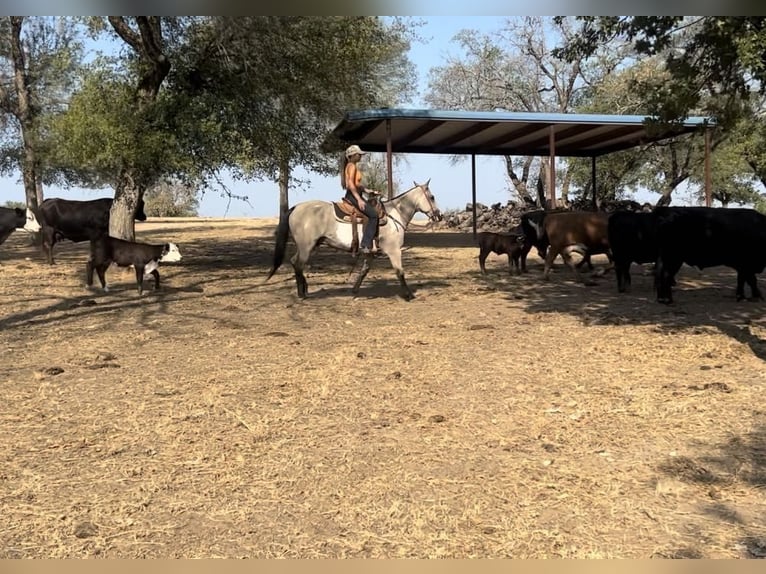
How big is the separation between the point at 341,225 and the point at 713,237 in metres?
5.33

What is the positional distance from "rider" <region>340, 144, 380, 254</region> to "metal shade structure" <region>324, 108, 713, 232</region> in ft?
20.0

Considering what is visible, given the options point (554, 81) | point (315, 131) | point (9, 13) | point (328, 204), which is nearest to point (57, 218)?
point (315, 131)

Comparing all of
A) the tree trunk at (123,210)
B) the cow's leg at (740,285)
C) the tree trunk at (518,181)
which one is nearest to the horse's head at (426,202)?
the cow's leg at (740,285)

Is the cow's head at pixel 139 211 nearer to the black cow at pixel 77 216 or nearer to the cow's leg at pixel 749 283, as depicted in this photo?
the black cow at pixel 77 216

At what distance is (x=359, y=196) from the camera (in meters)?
9.76

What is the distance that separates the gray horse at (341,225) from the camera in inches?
399

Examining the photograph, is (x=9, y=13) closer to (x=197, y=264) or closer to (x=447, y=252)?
(x=197, y=264)

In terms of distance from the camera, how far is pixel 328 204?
33.5ft

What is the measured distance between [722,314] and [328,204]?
5.87 metres

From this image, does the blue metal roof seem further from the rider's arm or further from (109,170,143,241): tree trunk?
the rider's arm

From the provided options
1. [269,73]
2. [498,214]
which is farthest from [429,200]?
[498,214]

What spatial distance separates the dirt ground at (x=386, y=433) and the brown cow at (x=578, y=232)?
2.43m

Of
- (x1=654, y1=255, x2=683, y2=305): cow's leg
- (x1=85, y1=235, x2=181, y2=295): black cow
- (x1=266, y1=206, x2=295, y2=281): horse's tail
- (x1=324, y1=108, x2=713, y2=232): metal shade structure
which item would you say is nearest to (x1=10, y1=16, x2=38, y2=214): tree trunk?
(x1=324, y1=108, x2=713, y2=232): metal shade structure

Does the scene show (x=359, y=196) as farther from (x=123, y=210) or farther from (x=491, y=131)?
(x=491, y=131)
